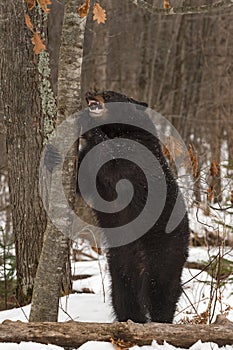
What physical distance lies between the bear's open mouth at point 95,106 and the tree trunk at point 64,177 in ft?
1.46

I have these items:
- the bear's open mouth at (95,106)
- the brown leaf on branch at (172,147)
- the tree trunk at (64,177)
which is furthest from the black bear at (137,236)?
the tree trunk at (64,177)

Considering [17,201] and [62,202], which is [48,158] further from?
[17,201]

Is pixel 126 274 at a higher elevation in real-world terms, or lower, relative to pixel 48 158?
lower

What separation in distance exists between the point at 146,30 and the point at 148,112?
12788 millimetres

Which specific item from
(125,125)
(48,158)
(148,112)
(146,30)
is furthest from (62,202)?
(146,30)

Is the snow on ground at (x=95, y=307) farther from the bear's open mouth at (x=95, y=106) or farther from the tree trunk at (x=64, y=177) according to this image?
the bear's open mouth at (x=95, y=106)

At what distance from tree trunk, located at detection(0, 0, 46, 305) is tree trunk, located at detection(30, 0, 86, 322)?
1.24 meters

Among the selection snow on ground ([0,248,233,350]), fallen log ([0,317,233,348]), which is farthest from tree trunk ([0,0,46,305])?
fallen log ([0,317,233,348])

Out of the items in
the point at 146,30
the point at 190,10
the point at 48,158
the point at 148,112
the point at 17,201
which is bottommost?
the point at 17,201

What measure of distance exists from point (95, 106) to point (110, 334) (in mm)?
1828

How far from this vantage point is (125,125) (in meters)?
4.79

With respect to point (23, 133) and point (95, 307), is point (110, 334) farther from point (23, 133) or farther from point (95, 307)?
point (23, 133)

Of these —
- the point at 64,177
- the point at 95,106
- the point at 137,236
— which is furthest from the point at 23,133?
the point at 137,236

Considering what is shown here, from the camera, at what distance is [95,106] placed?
4.46m
